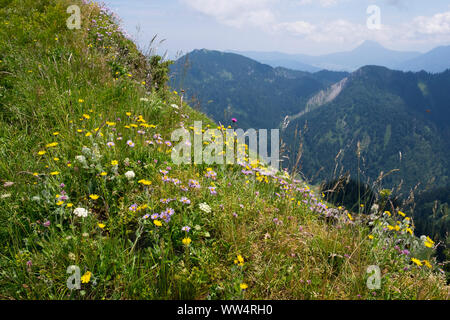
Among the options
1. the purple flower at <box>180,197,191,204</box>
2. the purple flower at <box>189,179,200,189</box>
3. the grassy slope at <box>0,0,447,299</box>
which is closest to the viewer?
the grassy slope at <box>0,0,447,299</box>

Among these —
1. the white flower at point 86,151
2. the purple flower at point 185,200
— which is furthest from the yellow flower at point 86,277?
the white flower at point 86,151

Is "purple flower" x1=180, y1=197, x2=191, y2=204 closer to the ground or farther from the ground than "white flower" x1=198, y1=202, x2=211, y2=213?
farther from the ground

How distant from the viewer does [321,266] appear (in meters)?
2.60

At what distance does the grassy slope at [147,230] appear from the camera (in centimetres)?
222

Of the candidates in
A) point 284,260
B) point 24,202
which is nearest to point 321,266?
point 284,260

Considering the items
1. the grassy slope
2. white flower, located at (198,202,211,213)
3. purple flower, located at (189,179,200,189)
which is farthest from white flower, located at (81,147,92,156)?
white flower, located at (198,202,211,213)

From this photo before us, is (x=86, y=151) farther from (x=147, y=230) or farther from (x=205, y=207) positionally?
(x=205, y=207)

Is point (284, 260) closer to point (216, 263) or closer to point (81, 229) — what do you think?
point (216, 263)

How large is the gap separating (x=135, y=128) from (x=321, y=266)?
10.1 ft

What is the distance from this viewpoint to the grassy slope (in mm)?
2223

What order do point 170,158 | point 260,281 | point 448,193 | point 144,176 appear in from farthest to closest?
point 448,193
point 170,158
point 144,176
point 260,281

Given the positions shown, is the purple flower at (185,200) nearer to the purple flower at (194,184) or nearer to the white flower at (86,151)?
the purple flower at (194,184)

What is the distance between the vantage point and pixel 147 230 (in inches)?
103

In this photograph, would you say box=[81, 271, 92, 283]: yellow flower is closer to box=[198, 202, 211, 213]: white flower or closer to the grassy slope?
the grassy slope
